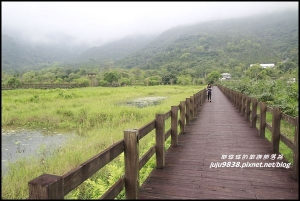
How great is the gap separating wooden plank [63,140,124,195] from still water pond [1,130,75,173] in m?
5.29

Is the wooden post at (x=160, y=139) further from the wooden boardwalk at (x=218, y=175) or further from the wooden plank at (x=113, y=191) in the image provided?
the wooden plank at (x=113, y=191)

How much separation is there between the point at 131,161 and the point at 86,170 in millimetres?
897

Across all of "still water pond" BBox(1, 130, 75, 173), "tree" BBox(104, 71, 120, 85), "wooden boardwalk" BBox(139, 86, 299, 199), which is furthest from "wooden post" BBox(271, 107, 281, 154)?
"tree" BBox(104, 71, 120, 85)

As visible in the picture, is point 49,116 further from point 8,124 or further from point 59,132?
point 59,132

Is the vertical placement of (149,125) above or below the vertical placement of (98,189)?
above

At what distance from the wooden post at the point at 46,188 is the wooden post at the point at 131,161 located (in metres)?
1.34

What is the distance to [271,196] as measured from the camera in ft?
10.8

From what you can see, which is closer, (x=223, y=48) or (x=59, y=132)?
(x=59, y=132)

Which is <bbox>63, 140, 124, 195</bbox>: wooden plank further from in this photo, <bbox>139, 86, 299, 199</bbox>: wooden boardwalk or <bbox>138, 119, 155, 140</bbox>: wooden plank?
<bbox>139, 86, 299, 199</bbox>: wooden boardwalk

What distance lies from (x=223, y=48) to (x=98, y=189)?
174 m

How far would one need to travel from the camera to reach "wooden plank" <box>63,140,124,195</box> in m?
2.07

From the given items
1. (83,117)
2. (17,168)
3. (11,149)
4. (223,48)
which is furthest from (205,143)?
(223,48)

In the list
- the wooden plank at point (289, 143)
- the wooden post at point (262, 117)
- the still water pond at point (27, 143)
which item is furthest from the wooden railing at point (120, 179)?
the still water pond at point (27, 143)

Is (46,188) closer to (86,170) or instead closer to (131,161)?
(86,170)
